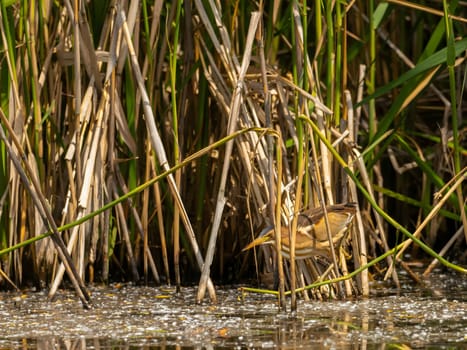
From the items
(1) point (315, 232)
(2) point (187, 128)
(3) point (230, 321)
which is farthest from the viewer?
(2) point (187, 128)

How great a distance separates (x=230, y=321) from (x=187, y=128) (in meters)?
1.48

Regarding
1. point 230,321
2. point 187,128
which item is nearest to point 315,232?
point 230,321

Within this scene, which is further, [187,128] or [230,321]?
[187,128]

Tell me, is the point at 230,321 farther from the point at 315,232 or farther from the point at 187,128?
the point at 187,128

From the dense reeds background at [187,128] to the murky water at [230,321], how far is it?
0.16 m

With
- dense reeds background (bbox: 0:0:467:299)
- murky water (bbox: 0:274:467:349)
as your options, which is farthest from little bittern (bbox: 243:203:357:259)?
murky water (bbox: 0:274:467:349)

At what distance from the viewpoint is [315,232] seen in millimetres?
4402

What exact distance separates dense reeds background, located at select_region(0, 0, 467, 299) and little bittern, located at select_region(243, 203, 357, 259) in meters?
0.10

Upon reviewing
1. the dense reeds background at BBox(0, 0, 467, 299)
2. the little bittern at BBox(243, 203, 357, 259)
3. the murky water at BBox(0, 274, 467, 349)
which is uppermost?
the dense reeds background at BBox(0, 0, 467, 299)

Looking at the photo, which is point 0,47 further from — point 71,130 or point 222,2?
point 222,2

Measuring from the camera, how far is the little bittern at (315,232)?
14.3 feet

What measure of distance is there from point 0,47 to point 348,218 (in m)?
1.83

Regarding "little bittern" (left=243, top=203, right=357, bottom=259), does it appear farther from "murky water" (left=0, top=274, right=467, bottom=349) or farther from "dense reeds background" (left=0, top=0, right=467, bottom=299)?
"murky water" (left=0, top=274, right=467, bottom=349)

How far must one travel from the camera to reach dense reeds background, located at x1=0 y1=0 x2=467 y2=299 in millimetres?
4531
